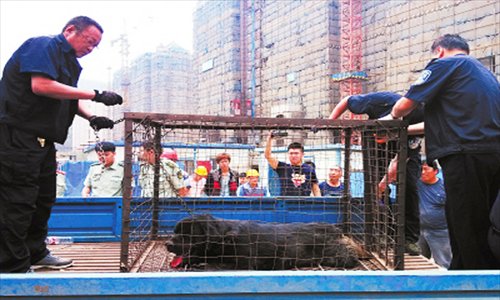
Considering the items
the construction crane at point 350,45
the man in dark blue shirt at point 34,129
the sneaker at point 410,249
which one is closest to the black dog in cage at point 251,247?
the sneaker at point 410,249

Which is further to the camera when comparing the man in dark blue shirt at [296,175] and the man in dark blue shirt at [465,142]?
the man in dark blue shirt at [296,175]

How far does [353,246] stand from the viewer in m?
3.41

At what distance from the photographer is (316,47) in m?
25.2

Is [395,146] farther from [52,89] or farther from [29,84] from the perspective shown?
[29,84]

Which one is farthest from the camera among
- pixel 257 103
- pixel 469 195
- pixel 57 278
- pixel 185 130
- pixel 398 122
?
pixel 257 103

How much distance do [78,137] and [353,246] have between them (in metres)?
47.2

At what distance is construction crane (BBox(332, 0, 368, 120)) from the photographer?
2291 centimetres

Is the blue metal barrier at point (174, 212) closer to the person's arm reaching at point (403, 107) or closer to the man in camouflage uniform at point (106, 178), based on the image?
the person's arm reaching at point (403, 107)

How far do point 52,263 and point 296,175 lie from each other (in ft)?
8.29

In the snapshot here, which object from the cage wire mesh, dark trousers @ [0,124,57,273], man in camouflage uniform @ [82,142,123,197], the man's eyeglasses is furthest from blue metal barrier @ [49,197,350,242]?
man in camouflage uniform @ [82,142,123,197]

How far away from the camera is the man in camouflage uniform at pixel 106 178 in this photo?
5.47 m

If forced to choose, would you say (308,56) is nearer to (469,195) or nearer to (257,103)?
(257,103)

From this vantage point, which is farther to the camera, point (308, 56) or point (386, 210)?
point (308, 56)

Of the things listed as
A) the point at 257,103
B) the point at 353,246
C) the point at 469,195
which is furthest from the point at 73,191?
the point at 257,103
